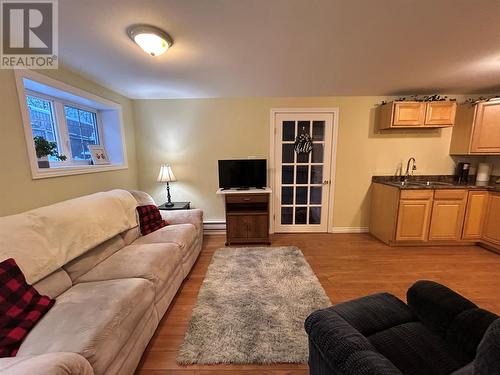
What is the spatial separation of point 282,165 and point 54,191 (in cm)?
289

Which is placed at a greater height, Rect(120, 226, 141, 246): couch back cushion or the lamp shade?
the lamp shade

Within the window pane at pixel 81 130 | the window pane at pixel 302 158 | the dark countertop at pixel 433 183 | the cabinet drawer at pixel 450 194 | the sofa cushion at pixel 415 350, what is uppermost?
the window pane at pixel 81 130

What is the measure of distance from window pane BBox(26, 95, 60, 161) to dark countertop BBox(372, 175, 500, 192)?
4.35 m

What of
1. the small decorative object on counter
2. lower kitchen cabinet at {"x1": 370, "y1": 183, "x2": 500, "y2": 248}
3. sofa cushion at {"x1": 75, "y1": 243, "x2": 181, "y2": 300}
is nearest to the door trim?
lower kitchen cabinet at {"x1": 370, "y1": 183, "x2": 500, "y2": 248}

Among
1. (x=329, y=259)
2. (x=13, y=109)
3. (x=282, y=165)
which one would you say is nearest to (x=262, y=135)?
(x=282, y=165)

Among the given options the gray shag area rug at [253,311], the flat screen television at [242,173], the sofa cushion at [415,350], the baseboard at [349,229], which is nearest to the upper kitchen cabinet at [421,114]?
the baseboard at [349,229]

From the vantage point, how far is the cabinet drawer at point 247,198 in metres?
3.10

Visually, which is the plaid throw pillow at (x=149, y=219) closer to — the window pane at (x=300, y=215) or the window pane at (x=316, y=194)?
the window pane at (x=300, y=215)

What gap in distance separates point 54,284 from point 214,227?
7.73 ft

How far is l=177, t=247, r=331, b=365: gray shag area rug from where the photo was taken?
1457 mm

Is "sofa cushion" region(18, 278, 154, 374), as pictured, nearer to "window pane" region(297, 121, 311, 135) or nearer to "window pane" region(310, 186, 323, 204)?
"window pane" region(310, 186, 323, 204)

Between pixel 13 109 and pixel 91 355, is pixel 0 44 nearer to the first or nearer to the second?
pixel 13 109

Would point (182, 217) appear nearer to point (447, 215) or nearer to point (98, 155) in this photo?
point (98, 155)

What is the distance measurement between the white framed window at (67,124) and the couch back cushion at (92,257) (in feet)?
2.62
